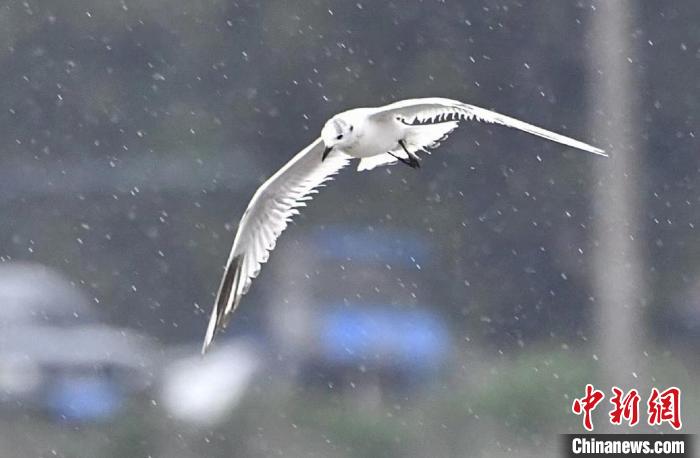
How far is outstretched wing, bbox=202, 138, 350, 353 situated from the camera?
4.59 meters

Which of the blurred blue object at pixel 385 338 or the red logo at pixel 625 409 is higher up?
the blurred blue object at pixel 385 338

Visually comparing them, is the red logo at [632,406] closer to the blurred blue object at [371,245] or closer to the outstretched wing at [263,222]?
the blurred blue object at [371,245]

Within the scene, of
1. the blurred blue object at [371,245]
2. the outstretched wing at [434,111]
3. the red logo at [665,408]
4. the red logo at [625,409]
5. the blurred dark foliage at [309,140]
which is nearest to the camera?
the outstretched wing at [434,111]

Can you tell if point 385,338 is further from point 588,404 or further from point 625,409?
point 625,409

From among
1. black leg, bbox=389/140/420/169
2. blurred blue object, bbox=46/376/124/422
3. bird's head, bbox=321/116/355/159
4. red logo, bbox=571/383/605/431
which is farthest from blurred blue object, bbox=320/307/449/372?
bird's head, bbox=321/116/355/159

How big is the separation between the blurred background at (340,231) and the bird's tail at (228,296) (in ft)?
7.63

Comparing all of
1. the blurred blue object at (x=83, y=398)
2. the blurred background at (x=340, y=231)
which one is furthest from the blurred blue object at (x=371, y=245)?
the blurred blue object at (x=83, y=398)

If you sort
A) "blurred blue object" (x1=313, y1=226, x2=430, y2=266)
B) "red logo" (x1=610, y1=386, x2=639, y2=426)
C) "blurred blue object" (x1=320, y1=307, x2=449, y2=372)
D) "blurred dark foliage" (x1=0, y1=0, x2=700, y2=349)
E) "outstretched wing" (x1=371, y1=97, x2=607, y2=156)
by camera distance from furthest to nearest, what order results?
"blurred dark foliage" (x1=0, y1=0, x2=700, y2=349) < "blurred blue object" (x1=313, y1=226, x2=430, y2=266) < "blurred blue object" (x1=320, y1=307, x2=449, y2=372) < "red logo" (x1=610, y1=386, x2=639, y2=426) < "outstretched wing" (x1=371, y1=97, x2=607, y2=156)

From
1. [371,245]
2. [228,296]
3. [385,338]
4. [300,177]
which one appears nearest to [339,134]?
[300,177]

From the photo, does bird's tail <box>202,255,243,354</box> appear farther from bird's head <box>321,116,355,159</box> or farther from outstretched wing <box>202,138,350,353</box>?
bird's head <box>321,116,355,159</box>

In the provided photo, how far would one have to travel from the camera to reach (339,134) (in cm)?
416

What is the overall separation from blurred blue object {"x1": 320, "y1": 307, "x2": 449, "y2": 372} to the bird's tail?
2.73m

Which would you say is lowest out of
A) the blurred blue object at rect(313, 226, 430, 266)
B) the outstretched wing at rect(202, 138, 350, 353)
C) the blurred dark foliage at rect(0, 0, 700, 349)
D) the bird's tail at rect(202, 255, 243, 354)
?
the bird's tail at rect(202, 255, 243, 354)

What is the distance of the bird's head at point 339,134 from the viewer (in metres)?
4.16
